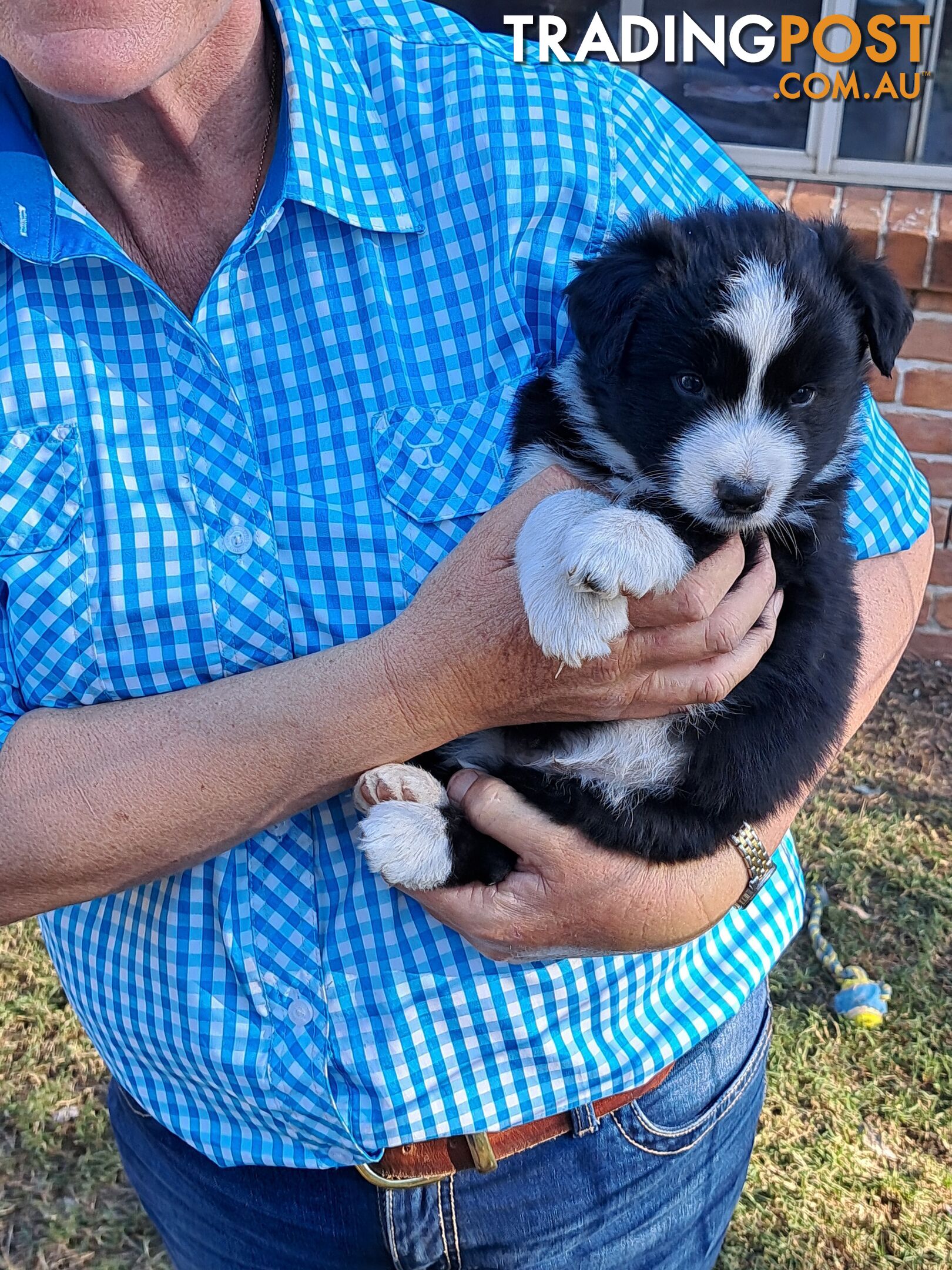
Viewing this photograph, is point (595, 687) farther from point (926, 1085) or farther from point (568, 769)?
point (926, 1085)

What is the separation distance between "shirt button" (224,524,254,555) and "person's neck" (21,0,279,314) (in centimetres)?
36

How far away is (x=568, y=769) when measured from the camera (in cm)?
188

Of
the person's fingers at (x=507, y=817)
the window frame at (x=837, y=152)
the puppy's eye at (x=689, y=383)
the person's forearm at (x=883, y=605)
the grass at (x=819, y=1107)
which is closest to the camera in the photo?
the person's fingers at (x=507, y=817)

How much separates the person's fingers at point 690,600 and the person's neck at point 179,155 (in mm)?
761

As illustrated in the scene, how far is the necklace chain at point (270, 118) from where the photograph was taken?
173cm

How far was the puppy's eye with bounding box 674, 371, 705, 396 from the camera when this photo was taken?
5.73 ft

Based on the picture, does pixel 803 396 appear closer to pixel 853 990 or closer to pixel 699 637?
pixel 699 637

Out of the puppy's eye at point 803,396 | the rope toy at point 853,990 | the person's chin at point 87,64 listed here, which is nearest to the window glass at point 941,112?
the rope toy at point 853,990

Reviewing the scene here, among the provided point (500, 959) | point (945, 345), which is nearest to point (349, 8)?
point (500, 959)

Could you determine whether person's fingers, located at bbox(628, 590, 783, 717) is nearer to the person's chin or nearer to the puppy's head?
the puppy's head

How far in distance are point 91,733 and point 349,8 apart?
1.14 m

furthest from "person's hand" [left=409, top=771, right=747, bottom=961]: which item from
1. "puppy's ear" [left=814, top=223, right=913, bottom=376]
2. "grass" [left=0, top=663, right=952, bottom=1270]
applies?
"grass" [left=0, top=663, right=952, bottom=1270]

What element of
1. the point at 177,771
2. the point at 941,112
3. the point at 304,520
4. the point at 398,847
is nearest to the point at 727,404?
the point at 304,520

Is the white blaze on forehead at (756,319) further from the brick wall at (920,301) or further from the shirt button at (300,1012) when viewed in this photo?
the brick wall at (920,301)
